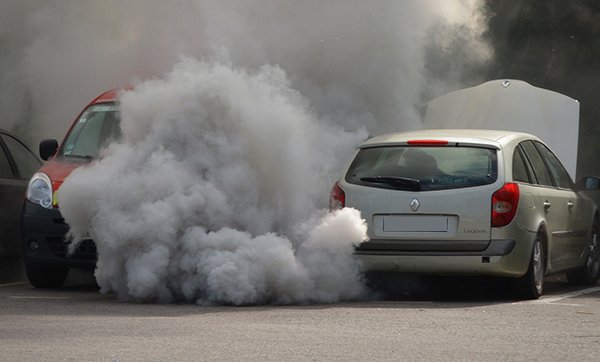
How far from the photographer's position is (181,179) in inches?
469

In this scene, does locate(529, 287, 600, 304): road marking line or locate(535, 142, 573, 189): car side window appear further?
locate(535, 142, 573, 189): car side window

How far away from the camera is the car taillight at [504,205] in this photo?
1169 cm

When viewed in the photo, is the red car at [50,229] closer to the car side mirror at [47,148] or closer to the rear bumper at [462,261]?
the car side mirror at [47,148]

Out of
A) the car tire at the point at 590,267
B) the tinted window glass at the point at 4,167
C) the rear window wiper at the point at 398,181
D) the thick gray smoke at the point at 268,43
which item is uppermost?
the thick gray smoke at the point at 268,43

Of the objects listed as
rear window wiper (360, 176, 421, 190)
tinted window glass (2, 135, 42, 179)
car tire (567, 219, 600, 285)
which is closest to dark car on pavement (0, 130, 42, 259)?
tinted window glass (2, 135, 42, 179)

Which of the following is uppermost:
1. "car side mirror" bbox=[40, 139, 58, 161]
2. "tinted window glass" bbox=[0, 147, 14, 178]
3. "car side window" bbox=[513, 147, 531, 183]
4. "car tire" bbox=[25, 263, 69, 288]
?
"car side mirror" bbox=[40, 139, 58, 161]

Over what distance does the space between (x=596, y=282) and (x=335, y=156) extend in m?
3.07

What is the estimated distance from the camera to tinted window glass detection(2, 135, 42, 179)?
15.0 meters

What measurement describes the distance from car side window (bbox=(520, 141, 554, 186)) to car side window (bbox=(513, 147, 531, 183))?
23cm

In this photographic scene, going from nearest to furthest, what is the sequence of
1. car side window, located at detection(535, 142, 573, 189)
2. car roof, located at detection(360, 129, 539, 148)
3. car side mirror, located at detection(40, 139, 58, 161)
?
car roof, located at detection(360, 129, 539, 148)
car side window, located at detection(535, 142, 573, 189)
car side mirror, located at detection(40, 139, 58, 161)

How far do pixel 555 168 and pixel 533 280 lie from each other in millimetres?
1937

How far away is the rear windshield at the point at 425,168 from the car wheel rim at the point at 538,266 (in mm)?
766

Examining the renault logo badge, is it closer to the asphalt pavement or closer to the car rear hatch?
the car rear hatch

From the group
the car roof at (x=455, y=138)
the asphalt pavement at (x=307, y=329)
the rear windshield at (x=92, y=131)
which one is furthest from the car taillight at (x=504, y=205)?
the rear windshield at (x=92, y=131)
